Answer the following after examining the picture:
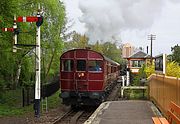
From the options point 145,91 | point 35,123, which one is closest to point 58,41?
point 145,91

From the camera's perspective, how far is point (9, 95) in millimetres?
30594

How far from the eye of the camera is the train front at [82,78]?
74.0 feet

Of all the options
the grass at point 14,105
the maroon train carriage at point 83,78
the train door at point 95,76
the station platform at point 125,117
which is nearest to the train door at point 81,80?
the maroon train carriage at point 83,78

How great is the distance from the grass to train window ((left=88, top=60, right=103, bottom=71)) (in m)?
3.91

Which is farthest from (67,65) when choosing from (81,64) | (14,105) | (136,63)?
(136,63)

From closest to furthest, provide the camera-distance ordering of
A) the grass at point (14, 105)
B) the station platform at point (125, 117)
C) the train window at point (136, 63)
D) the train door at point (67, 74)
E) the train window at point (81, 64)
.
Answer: the station platform at point (125, 117)
the grass at point (14, 105)
the train door at point (67, 74)
the train window at point (81, 64)
the train window at point (136, 63)

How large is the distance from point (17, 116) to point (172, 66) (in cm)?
1041

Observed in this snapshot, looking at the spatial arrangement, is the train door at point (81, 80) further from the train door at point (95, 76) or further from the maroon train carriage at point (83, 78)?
the train door at point (95, 76)

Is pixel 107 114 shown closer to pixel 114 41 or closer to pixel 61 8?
pixel 61 8

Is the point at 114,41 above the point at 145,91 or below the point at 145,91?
above

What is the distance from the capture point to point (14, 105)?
2620 centimetres

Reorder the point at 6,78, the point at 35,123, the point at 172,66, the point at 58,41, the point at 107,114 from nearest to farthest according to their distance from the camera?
the point at 107,114 < the point at 35,123 < the point at 172,66 < the point at 6,78 < the point at 58,41

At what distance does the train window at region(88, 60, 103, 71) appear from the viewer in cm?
2276

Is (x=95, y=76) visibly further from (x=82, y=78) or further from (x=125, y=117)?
(x=125, y=117)
